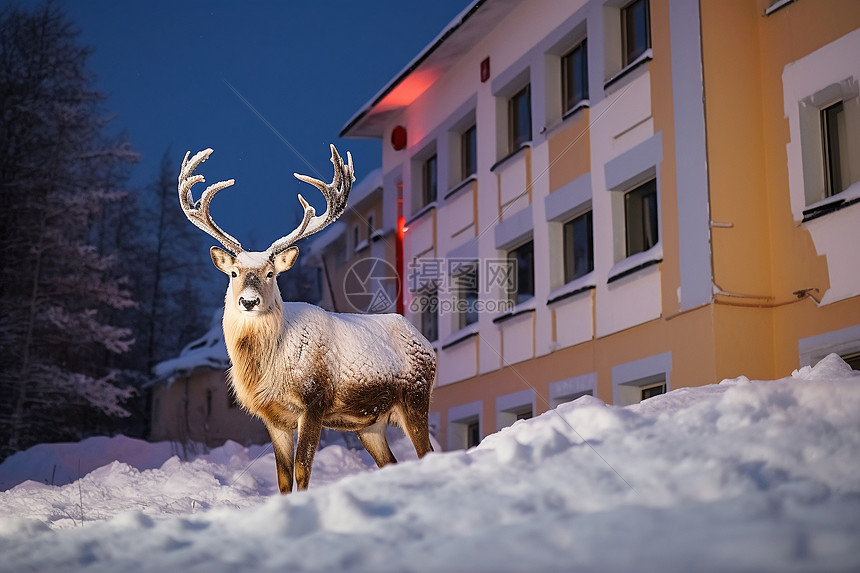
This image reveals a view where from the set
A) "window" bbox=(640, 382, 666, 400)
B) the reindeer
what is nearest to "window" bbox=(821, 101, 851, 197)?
"window" bbox=(640, 382, 666, 400)

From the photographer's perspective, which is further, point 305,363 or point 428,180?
point 428,180

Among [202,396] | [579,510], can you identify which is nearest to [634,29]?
[579,510]

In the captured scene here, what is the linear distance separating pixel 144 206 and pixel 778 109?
34789 millimetres

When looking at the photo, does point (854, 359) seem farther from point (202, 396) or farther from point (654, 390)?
point (202, 396)

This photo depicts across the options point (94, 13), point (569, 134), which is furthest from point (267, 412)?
point (94, 13)

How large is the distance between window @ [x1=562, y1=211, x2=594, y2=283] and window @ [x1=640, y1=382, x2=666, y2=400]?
2.25m

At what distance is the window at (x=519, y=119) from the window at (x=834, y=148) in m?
6.76

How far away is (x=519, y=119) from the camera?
18625mm

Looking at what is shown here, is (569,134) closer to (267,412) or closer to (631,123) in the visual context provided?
(631,123)

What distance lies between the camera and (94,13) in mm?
137750

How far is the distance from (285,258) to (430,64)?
38.9 feet

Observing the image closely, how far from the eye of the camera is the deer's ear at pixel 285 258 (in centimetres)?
920

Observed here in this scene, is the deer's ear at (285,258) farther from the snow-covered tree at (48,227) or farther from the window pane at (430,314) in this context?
the snow-covered tree at (48,227)

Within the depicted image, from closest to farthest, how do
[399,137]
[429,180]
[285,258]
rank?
[285,258]
[429,180]
[399,137]
